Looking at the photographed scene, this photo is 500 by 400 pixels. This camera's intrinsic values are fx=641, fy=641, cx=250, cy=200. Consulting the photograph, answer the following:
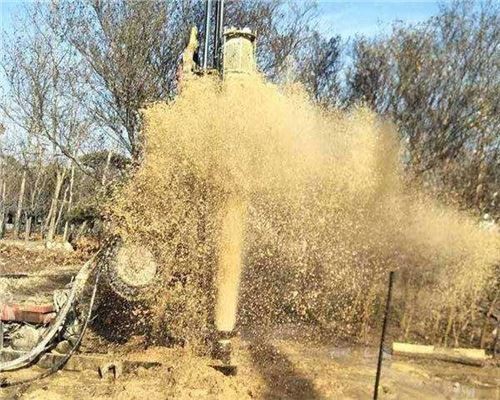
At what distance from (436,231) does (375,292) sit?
1535 mm

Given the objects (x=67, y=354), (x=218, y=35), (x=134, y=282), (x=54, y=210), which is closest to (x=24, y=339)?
(x=67, y=354)

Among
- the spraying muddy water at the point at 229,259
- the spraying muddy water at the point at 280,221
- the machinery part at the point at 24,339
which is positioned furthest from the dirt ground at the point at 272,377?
the spraying muddy water at the point at 280,221

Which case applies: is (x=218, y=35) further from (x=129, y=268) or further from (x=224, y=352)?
(x=224, y=352)

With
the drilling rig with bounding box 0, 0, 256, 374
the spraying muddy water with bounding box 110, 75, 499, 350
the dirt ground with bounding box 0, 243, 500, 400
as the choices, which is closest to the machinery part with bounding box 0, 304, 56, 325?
the drilling rig with bounding box 0, 0, 256, 374

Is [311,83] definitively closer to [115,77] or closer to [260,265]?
[115,77]

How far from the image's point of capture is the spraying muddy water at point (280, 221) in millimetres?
8578

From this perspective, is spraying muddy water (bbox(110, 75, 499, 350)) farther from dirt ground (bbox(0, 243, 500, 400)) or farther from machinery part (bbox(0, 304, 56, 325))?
machinery part (bbox(0, 304, 56, 325))

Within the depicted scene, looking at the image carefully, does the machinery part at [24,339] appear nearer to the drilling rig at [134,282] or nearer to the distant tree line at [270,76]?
the drilling rig at [134,282]

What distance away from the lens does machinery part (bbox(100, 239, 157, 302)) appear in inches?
336

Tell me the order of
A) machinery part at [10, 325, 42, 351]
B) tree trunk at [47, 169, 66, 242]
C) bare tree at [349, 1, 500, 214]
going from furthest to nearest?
tree trunk at [47, 169, 66, 242], bare tree at [349, 1, 500, 214], machinery part at [10, 325, 42, 351]

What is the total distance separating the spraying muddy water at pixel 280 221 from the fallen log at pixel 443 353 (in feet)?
3.05

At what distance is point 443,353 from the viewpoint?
374 inches

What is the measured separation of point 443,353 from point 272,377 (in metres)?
3.10

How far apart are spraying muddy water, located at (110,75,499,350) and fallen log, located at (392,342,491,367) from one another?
0.93 metres
